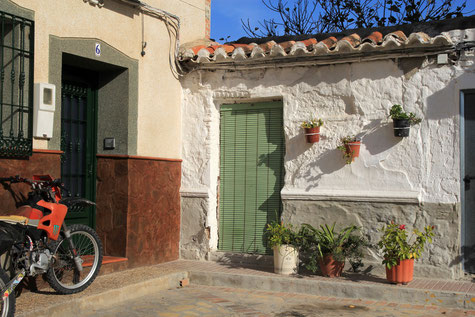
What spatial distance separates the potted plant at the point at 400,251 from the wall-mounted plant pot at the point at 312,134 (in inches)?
66.3

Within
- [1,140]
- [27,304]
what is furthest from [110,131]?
[27,304]

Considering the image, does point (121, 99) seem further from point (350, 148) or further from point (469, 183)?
point (469, 183)

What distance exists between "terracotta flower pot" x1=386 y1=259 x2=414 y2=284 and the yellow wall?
3.82m

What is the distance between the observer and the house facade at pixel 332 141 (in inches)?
291

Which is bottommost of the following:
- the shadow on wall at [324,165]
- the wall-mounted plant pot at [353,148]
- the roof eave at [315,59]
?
the shadow on wall at [324,165]

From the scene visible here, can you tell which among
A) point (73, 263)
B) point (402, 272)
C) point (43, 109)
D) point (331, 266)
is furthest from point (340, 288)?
point (43, 109)

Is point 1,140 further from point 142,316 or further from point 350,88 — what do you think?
point 350,88

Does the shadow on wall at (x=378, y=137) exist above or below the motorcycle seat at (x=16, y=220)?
above

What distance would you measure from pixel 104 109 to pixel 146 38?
1.23 metres

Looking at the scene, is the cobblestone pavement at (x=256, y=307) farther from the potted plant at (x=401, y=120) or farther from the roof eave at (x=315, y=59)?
the roof eave at (x=315, y=59)

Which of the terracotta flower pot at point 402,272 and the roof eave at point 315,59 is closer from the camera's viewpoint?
the terracotta flower pot at point 402,272

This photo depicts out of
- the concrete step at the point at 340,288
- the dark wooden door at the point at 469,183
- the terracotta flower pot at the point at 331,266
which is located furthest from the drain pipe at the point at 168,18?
the dark wooden door at the point at 469,183

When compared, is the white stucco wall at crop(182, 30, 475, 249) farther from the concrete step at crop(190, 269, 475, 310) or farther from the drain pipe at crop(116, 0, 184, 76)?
the concrete step at crop(190, 269, 475, 310)

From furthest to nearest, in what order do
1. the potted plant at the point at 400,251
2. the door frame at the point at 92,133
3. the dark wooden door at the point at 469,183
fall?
1. the door frame at the point at 92,133
2. the dark wooden door at the point at 469,183
3. the potted plant at the point at 400,251
